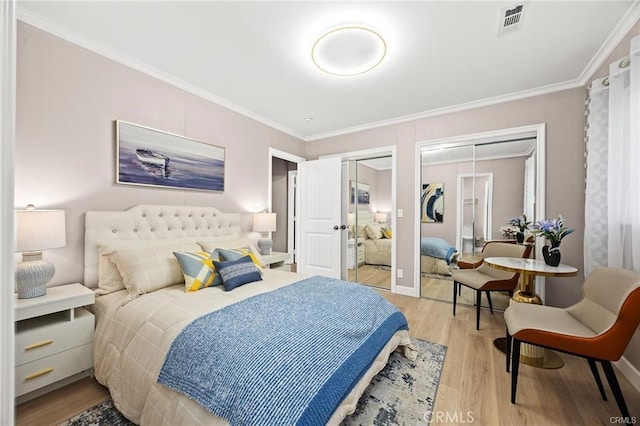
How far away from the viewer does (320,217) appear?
432 centimetres

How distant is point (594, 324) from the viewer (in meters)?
1.63

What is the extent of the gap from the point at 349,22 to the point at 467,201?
266cm

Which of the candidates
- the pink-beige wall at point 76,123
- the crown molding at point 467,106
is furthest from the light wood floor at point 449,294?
the pink-beige wall at point 76,123

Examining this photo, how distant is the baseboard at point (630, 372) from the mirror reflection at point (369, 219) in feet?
8.61

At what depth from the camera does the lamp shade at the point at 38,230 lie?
1583 mm

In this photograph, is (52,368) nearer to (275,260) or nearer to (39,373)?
(39,373)

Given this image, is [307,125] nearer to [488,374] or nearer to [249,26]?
[249,26]

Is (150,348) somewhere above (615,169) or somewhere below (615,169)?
below

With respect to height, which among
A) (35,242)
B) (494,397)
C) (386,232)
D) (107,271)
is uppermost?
(35,242)

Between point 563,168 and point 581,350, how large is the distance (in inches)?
83.4

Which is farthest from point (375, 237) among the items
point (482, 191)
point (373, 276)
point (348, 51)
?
point (348, 51)

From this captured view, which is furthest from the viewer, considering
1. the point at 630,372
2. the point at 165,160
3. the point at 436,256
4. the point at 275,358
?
the point at 436,256

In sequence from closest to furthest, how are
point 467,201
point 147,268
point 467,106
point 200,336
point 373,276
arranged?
point 200,336 < point 147,268 < point 467,106 < point 467,201 < point 373,276

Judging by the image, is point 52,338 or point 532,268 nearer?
point 52,338
